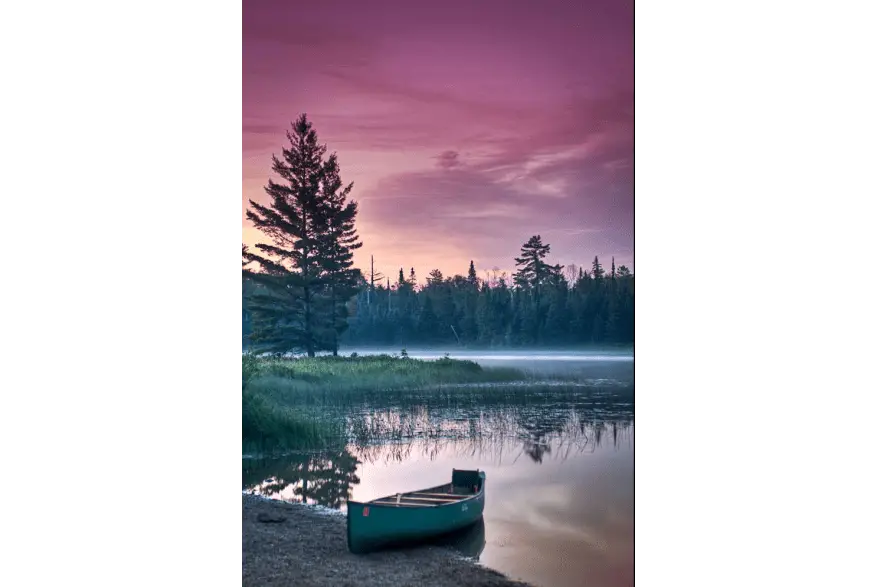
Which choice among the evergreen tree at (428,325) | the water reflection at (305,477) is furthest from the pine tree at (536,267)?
the water reflection at (305,477)

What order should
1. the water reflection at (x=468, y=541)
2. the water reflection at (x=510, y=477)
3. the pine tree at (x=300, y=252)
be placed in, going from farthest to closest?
the pine tree at (x=300, y=252) < the water reflection at (x=510, y=477) < the water reflection at (x=468, y=541)

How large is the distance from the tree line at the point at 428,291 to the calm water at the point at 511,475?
10.1m

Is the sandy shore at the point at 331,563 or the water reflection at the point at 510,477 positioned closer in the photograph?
the sandy shore at the point at 331,563

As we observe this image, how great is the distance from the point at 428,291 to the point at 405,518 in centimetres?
3503

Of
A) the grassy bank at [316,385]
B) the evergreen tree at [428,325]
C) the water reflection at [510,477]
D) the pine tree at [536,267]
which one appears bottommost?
the water reflection at [510,477]

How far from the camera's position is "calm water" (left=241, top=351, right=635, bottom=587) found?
9.35 metres

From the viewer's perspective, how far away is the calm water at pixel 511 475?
9352mm

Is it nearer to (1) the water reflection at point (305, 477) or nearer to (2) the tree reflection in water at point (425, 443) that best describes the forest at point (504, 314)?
(2) the tree reflection in water at point (425, 443)

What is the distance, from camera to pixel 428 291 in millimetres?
42094

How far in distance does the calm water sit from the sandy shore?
2.10ft
